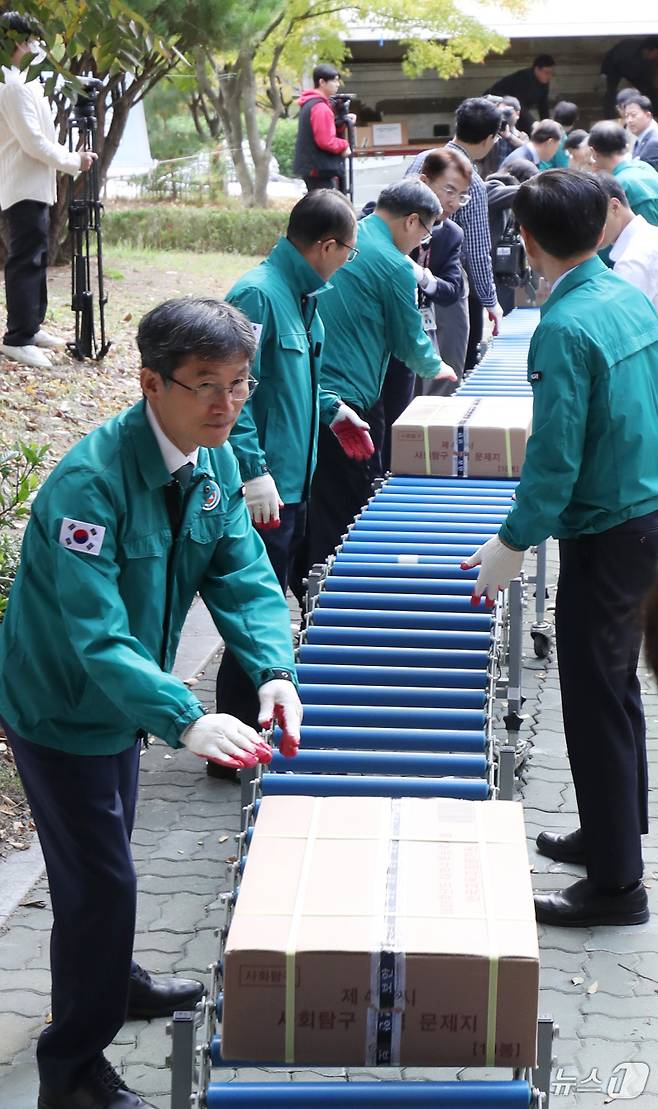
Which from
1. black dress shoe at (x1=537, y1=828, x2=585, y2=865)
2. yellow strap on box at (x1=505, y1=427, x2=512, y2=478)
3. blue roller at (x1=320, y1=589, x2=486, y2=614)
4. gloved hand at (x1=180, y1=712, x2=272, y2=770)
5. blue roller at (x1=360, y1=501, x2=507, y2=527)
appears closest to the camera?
gloved hand at (x1=180, y1=712, x2=272, y2=770)

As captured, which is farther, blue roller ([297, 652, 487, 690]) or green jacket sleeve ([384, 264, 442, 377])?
green jacket sleeve ([384, 264, 442, 377])

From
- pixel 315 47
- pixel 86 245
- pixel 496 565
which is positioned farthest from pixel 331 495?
pixel 315 47

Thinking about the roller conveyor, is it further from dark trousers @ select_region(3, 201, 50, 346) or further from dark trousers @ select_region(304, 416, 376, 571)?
dark trousers @ select_region(3, 201, 50, 346)

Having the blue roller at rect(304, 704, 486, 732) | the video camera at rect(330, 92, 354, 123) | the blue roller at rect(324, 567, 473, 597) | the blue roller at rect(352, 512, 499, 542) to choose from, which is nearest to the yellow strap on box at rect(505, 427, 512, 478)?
the blue roller at rect(352, 512, 499, 542)

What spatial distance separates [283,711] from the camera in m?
2.89

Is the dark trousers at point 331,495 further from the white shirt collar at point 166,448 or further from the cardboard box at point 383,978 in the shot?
the cardboard box at point 383,978

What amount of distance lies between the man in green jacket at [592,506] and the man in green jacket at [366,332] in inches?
81.6

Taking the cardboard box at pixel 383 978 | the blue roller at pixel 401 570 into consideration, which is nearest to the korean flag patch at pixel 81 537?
the cardboard box at pixel 383 978

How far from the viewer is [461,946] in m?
2.30

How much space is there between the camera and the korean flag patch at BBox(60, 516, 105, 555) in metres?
2.66

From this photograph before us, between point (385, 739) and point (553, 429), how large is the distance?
0.94m

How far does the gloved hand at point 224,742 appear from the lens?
2506 millimetres

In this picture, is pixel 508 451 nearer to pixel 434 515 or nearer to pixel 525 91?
pixel 434 515

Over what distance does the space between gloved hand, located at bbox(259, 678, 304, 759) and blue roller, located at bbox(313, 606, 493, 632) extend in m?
1.38
